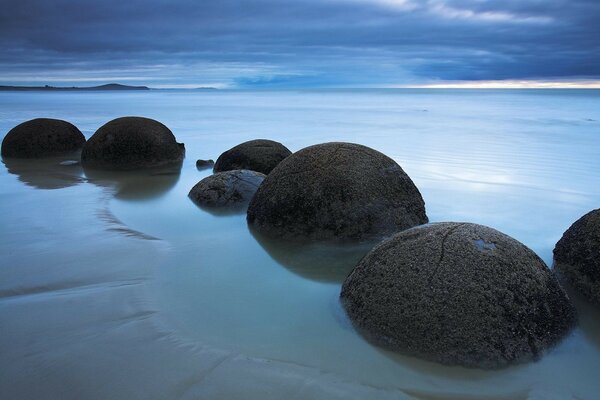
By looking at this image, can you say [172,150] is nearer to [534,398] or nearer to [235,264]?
[235,264]

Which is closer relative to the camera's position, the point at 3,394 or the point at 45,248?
the point at 3,394

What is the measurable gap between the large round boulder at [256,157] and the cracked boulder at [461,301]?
5932 millimetres

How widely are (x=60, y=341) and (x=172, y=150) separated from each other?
911 centimetres

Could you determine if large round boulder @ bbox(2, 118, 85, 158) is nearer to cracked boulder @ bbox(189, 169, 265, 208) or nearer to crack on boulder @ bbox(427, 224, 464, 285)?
cracked boulder @ bbox(189, 169, 265, 208)

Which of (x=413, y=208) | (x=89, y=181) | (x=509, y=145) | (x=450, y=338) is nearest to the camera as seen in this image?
(x=450, y=338)

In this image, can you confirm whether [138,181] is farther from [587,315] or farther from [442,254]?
[587,315]

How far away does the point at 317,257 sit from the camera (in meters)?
5.70

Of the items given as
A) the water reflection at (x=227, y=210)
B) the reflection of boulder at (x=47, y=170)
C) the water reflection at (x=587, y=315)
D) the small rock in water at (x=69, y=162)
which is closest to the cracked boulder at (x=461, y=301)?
the water reflection at (x=587, y=315)

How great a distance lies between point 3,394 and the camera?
10.7 ft

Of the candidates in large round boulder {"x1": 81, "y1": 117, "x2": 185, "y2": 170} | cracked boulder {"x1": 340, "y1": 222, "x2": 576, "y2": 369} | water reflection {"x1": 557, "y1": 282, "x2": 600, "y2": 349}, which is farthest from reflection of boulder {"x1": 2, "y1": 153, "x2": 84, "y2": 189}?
water reflection {"x1": 557, "y1": 282, "x2": 600, "y2": 349}

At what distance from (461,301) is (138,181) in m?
8.09

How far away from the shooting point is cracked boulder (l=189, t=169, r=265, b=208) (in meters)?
8.02

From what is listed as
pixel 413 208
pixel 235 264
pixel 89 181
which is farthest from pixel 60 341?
pixel 89 181

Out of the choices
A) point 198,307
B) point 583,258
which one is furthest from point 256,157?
point 583,258
